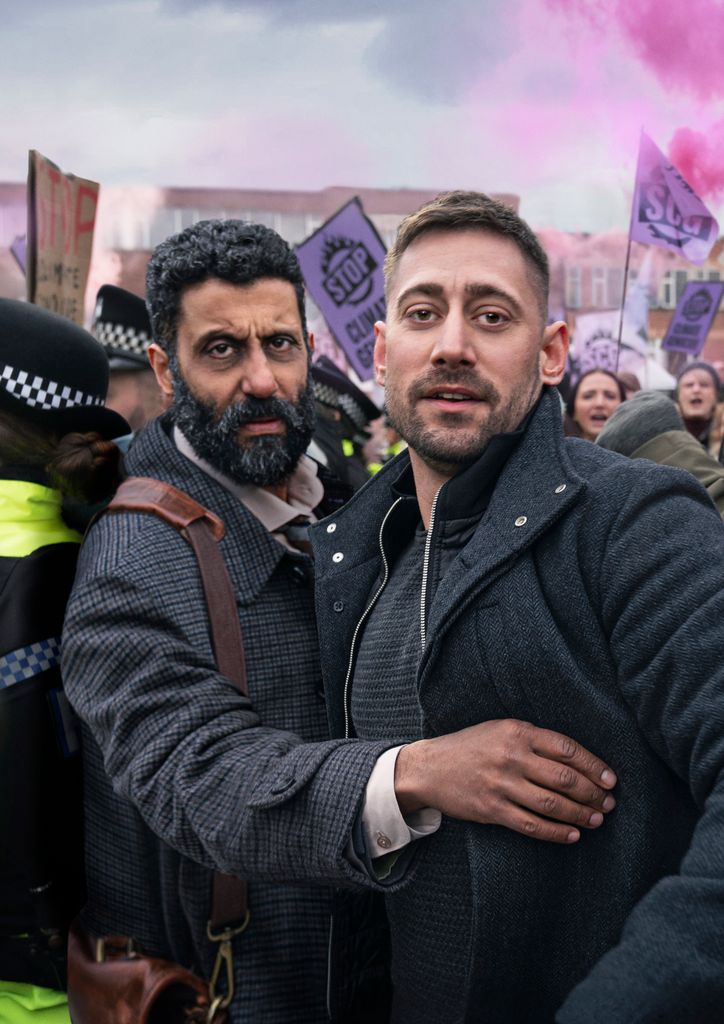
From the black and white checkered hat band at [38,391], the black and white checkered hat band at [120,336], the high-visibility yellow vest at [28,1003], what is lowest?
the high-visibility yellow vest at [28,1003]

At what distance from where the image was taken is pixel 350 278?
6.86 metres

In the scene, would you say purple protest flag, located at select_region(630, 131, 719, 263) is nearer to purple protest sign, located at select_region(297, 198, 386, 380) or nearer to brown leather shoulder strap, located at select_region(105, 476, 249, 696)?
purple protest sign, located at select_region(297, 198, 386, 380)

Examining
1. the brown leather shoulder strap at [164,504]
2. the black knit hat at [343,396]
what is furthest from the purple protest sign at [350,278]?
the brown leather shoulder strap at [164,504]

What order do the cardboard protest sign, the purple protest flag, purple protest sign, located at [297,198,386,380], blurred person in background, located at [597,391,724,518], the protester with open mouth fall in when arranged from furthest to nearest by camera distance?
the purple protest flag
purple protest sign, located at [297,198,386,380]
the protester with open mouth
blurred person in background, located at [597,391,724,518]
the cardboard protest sign

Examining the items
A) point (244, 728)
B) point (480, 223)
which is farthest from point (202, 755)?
point (480, 223)

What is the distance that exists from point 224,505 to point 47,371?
0.47 metres

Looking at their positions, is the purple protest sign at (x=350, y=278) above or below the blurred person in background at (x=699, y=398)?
above

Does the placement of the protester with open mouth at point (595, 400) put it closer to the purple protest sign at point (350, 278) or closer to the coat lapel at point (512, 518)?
the purple protest sign at point (350, 278)

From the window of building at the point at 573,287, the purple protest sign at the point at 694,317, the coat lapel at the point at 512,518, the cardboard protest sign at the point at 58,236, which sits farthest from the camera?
the window of building at the point at 573,287

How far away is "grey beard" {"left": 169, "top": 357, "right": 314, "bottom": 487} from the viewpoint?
6.57 ft

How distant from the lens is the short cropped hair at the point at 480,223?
168 centimetres

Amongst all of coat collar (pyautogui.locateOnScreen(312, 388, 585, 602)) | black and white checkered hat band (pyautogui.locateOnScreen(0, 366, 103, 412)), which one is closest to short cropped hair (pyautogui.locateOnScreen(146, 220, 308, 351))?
black and white checkered hat band (pyautogui.locateOnScreen(0, 366, 103, 412))

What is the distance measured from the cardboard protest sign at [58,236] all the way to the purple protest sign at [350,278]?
11.6 ft

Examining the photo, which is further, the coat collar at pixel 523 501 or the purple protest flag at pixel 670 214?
the purple protest flag at pixel 670 214
